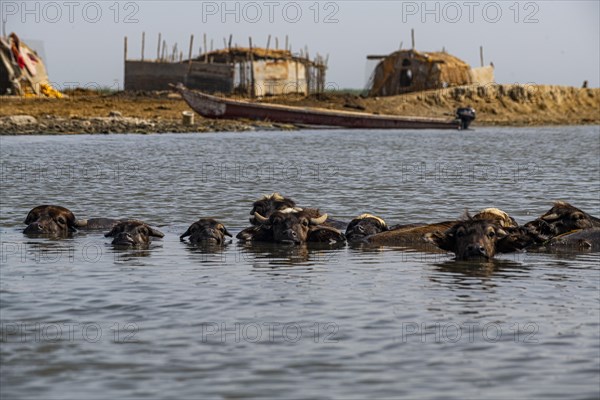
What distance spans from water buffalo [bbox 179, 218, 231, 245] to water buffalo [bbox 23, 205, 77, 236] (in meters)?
1.95

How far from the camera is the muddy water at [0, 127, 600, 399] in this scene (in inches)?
289

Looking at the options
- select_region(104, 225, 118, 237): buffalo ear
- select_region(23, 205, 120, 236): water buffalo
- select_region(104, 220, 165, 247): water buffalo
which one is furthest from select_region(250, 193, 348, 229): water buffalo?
select_region(23, 205, 120, 236): water buffalo

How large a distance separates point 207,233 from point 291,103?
53.2 metres

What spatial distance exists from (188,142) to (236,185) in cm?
1898

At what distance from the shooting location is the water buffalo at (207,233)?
1430 cm

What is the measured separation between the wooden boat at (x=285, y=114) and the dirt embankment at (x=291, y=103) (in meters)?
0.53

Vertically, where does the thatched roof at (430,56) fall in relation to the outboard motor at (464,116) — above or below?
above

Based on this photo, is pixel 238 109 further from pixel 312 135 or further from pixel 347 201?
pixel 347 201

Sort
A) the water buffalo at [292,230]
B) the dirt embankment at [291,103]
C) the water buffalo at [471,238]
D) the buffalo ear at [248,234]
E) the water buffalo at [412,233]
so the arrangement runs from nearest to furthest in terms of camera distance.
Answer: the water buffalo at [471,238]
the water buffalo at [412,233]
the water buffalo at [292,230]
the buffalo ear at [248,234]
the dirt embankment at [291,103]

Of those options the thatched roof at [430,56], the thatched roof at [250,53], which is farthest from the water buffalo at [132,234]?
the thatched roof at [430,56]

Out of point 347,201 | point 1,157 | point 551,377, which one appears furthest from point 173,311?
point 1,157

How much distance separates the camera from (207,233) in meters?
14.3

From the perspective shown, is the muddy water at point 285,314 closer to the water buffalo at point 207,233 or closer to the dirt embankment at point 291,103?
the water buffalo at point 207,233

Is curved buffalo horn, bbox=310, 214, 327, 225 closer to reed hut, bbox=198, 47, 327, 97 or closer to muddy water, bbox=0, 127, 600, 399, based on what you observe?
muddy water, bbox=0, 127, 600, 399
